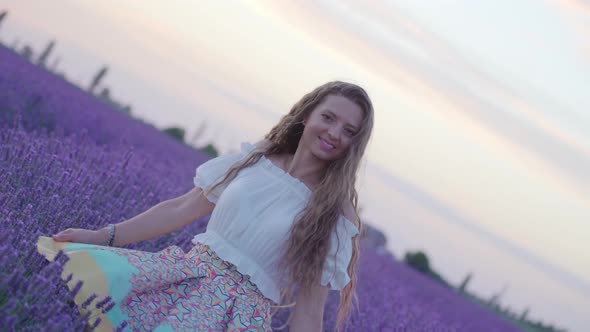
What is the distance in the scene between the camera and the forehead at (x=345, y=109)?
2383 millimetres

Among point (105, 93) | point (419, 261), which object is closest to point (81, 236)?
point (419, 261)

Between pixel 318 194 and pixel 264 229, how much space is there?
8.6 inches

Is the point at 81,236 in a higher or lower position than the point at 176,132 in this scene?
higher

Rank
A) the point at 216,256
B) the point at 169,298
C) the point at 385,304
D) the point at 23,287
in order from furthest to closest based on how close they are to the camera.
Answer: the point at 385,304 → the point at 216,256 → the point at 169,298 → the point at 23,287

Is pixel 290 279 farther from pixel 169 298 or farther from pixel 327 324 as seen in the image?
pixel 327 324

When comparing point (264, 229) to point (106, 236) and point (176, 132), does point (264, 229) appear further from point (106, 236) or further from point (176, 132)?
point (176, 132)

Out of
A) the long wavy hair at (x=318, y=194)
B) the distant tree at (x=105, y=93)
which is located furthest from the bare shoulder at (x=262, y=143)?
the distant tree at (x=105, y=93)

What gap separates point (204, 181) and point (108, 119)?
6.55 meters

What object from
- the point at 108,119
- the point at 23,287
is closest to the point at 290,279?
the point at 23,287

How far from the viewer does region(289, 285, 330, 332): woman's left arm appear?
2162 mm

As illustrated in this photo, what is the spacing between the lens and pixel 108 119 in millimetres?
8727

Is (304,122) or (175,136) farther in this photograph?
(175,136)

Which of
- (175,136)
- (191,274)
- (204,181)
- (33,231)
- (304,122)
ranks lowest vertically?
(175,136)

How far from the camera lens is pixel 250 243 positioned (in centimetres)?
226
